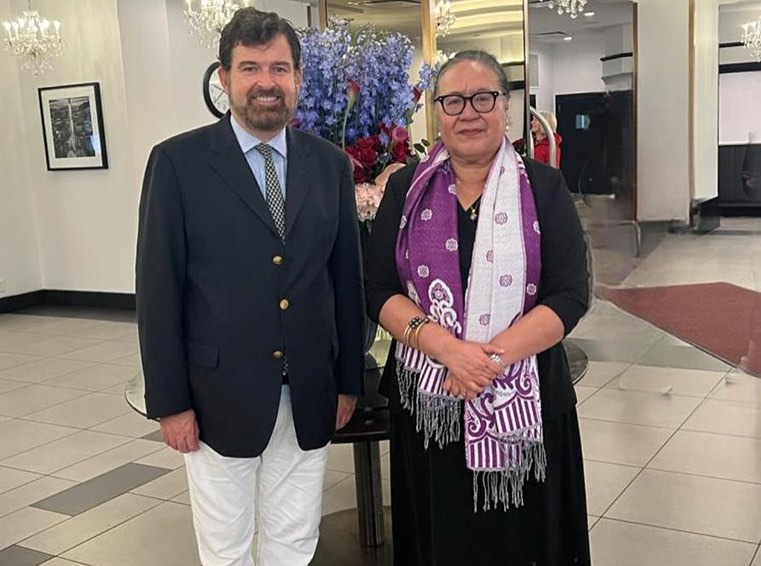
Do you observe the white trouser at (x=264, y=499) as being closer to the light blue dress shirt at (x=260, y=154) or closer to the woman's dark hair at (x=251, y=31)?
the light blue dress shirt at (x=260, y=154)

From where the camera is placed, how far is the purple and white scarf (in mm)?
1862

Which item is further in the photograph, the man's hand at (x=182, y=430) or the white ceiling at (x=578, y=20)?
the white ceiling at (x=578, y=20)

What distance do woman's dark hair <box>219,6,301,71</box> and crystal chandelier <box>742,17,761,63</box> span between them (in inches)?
528

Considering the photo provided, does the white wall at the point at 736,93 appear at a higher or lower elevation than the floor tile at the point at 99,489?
higher

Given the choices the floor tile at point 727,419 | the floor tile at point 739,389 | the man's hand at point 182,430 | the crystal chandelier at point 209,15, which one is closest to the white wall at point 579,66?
the crystal chandelier at point 209,15

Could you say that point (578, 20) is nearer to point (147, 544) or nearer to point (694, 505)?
point (694, 505)

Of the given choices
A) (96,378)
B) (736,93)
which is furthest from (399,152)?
(736,93)

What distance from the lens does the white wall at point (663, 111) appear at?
1208 cm

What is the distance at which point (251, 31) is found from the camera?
182cm

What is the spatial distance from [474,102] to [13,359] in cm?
555

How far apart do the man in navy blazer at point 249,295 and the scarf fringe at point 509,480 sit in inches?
15.6

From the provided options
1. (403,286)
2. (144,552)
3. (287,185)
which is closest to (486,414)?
(403,286)

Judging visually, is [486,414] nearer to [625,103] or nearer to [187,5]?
[187,5]

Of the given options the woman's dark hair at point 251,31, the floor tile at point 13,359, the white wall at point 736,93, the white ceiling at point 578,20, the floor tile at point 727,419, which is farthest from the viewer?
the white wall at point 736,93
